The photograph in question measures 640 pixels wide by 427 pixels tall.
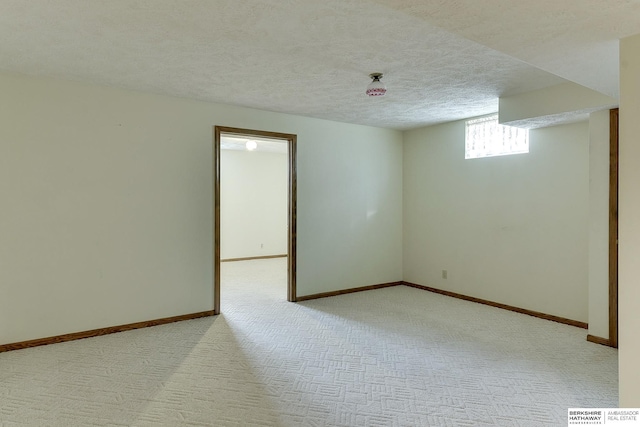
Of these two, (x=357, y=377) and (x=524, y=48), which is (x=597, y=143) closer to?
(x=524, y=48)

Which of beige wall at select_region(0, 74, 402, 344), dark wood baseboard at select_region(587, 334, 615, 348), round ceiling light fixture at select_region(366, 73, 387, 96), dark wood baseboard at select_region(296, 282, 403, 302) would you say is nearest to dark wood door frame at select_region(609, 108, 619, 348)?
dark wood baseboard at select_region(587, 334, 615, 348)

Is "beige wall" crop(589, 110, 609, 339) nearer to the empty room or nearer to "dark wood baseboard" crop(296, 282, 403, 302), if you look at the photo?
the empty room

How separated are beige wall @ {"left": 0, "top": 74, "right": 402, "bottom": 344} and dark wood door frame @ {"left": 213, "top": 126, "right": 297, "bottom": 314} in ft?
0.22

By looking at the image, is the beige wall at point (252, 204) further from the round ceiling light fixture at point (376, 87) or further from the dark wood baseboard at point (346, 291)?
the round ceiling light fixture at point (376, 87)

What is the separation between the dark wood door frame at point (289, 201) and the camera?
14.2 feet

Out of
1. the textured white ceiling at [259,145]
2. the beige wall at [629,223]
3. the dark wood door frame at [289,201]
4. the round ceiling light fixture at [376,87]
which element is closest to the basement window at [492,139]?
the round ceiling light fixture at [376,87]

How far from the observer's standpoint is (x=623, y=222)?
1.99m

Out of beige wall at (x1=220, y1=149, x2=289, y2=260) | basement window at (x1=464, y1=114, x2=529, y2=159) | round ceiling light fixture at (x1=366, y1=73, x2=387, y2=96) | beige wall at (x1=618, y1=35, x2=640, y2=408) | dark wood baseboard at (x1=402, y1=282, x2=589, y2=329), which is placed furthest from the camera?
beige wall at (x1=220, y1=149, x2=289, y2=260)

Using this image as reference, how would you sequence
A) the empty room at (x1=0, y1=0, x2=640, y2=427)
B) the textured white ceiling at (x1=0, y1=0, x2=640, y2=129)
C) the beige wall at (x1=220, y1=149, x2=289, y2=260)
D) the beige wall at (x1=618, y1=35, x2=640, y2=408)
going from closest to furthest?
1. the textured white ceiling at (x1=0, y1=0, x2=640, y2=129)
2. the beige wall at (x1=618, y1=35, x2=640, y2=408)
3. the empty room at (x1=0, y1=0, x2=640, y2=427)
4. the beige wall at (x1=220, y1=149, x2=289, y2=260)

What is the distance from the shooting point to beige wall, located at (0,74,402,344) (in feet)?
10.9

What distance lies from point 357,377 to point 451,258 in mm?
2971

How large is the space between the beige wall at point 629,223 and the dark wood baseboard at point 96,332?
3.70m

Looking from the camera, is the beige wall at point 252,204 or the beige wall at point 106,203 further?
the beige wall at point 252,204

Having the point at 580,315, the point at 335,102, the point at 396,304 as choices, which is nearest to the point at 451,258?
the point at 396,304
